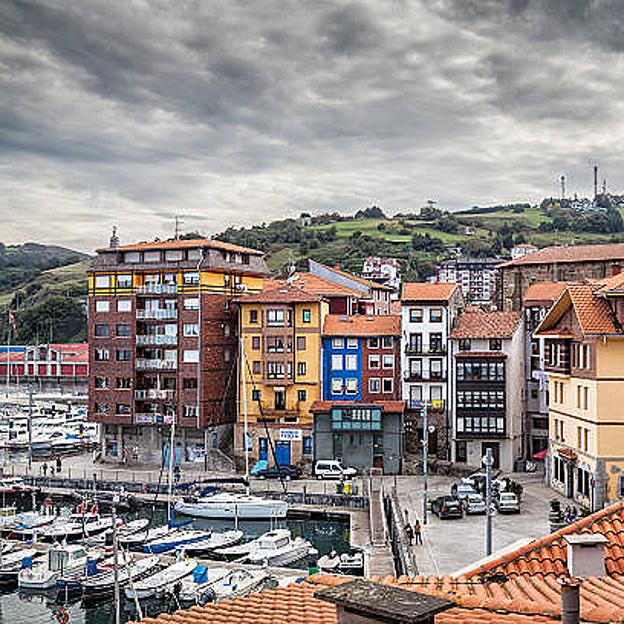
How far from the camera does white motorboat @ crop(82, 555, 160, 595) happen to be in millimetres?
41812

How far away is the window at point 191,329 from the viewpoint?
231 feet

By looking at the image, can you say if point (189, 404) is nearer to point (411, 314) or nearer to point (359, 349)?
point (359, 349)

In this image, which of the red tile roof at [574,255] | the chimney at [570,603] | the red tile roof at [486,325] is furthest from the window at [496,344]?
the chimney at [570,603]

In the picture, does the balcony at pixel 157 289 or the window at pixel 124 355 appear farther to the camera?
the window at pixel 124 355

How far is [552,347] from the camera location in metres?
57.9

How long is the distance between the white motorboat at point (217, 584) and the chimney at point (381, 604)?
31.2 m

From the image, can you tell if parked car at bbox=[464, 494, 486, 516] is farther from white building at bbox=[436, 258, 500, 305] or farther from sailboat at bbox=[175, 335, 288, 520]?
white building at bbox=[436, 258, 500, 305]

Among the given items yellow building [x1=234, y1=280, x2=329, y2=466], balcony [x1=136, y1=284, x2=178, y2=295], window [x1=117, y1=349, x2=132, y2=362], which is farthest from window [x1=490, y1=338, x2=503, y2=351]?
window [x1=117, y1=349, x2=132, y2=362]

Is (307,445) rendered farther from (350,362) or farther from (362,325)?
(362,325)

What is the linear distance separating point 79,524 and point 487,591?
145 feet

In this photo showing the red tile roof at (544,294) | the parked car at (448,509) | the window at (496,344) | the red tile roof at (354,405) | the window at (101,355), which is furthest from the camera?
the window at (101,355)

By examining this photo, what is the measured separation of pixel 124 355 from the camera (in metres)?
71.9

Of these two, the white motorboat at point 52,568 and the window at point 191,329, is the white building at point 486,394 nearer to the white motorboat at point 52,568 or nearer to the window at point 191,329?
the window at point 191,329

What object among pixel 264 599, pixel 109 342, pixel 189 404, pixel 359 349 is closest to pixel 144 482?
pixel 189 404
